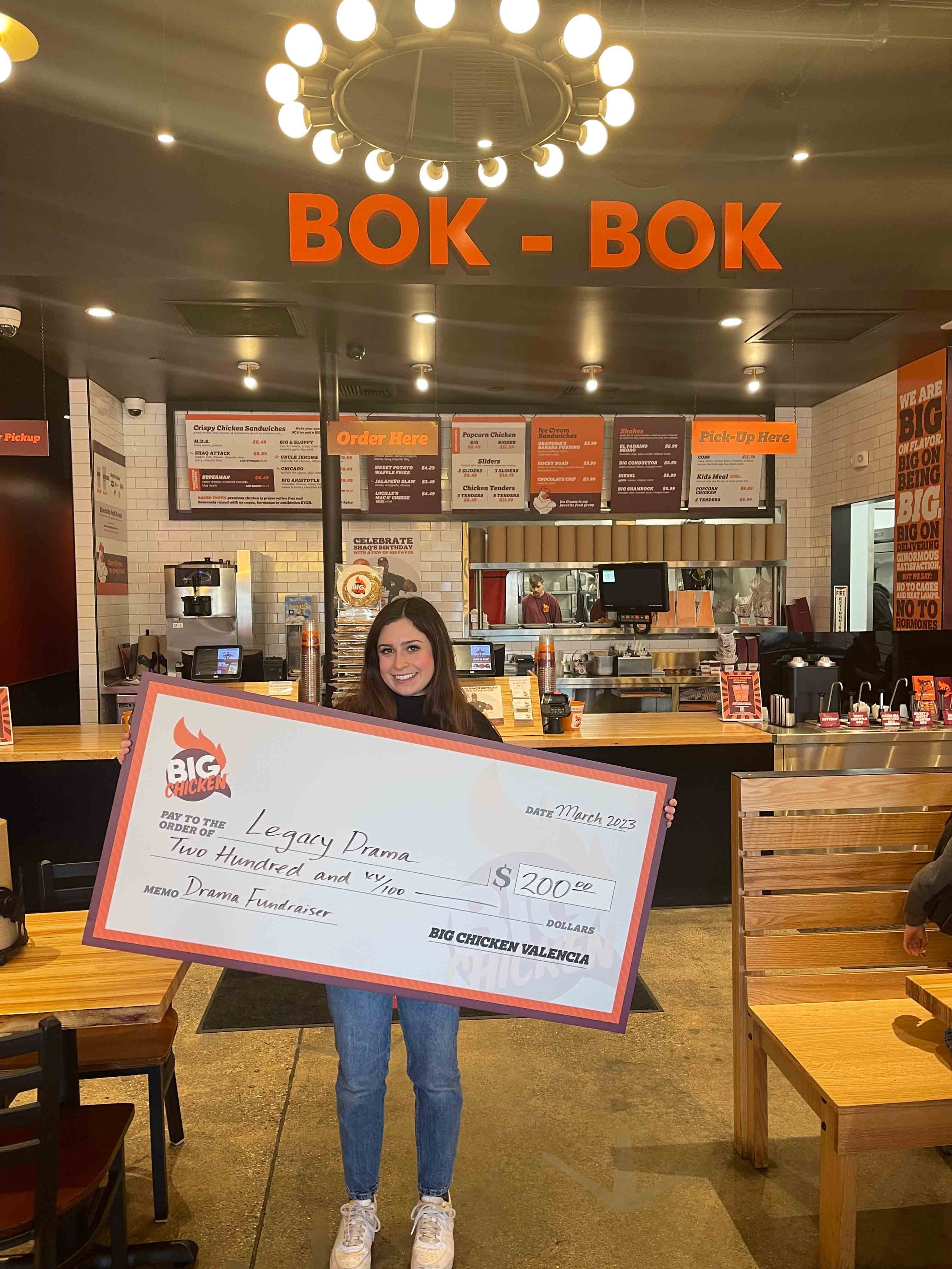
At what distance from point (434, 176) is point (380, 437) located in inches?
54.8

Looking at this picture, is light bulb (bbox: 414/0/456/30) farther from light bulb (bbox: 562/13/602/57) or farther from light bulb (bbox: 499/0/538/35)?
Result: light bulb (bbox: 562/13/602/57)

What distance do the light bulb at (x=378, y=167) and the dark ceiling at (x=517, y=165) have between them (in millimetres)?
532

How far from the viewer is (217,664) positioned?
21.3 feet

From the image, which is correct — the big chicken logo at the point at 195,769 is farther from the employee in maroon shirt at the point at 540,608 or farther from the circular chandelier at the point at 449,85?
the employee in maroon shirt at the point at 540,608

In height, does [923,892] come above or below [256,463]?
below

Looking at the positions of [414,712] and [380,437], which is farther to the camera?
[380,437]

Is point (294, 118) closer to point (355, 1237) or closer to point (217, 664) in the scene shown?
point (355, 1237)

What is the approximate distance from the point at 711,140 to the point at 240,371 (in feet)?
12.9

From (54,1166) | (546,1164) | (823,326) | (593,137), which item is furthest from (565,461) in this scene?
(54,1166)

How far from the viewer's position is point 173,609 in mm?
7234

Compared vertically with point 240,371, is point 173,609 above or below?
below

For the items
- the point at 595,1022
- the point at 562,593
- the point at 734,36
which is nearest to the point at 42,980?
the point at 595,1022

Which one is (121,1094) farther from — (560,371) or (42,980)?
(560,371)

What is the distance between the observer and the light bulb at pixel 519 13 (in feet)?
9.07
